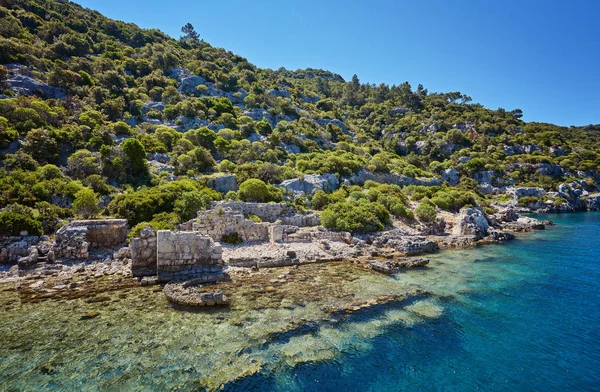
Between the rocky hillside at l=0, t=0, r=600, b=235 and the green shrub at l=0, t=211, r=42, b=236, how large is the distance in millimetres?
72

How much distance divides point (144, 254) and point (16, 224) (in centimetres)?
893

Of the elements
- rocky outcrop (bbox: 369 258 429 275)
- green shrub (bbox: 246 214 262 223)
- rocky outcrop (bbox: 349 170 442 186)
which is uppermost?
rocky outcrop (bbox: 349 170 442 186)

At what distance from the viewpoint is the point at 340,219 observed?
26.7 meters

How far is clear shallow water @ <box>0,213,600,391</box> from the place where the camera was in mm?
7680

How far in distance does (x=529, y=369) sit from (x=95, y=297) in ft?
55.5

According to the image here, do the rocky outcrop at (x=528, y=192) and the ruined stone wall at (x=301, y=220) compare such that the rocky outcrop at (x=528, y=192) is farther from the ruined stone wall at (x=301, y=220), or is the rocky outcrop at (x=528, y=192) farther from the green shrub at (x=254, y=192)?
the green shrub at (x=254, y=192)

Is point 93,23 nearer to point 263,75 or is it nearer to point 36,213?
point 263,75

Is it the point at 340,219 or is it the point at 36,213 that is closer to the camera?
the point at 36,213

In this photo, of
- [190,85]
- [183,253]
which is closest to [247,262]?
[183,253]

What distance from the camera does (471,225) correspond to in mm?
30219

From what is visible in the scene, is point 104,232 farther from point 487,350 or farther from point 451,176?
point 451,176

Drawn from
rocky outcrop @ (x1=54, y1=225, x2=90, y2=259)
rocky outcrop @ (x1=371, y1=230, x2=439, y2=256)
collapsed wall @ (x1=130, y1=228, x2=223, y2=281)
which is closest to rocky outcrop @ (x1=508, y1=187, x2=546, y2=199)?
rocky outcrop @ (x1=371, y1=230, x2=439, y2=256)

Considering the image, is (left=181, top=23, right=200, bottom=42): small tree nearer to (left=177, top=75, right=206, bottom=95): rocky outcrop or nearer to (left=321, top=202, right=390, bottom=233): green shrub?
(left=177, top=75, right=206, bottom=95): rocky outcrop

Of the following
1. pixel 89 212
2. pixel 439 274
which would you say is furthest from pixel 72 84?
pixel 439 274
